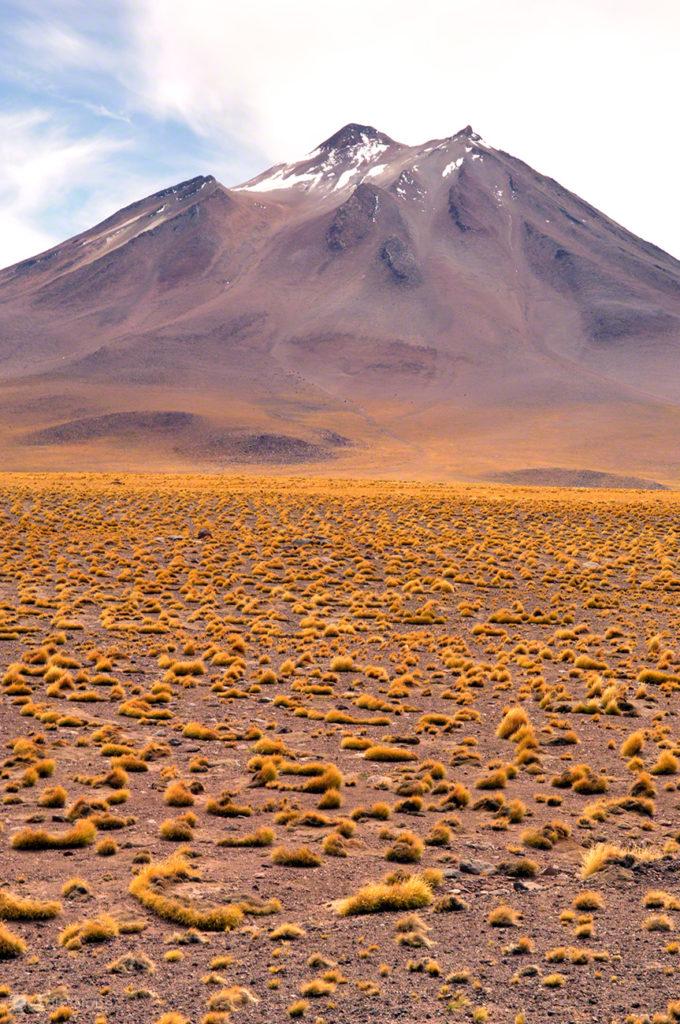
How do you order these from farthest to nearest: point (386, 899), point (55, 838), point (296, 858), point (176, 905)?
1. point (55, 838)
2. point (296, 858)
3. point (386, 899)
4. point (176, 905)

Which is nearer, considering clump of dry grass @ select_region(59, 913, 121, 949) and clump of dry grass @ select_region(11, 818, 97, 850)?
clump of dry grass @ select_region(59, 913, 121, 949)

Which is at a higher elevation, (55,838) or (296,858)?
(55,838)

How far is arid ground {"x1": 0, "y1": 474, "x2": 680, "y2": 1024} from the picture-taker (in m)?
8.77

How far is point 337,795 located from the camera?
13.6 metres

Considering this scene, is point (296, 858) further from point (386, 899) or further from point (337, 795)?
point (337, 795)

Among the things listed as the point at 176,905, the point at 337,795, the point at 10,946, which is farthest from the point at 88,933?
the point at 337,795

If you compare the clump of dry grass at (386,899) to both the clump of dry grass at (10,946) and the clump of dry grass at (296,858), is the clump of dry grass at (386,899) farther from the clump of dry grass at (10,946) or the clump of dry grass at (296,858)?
the clump of dry grass at (10,946)

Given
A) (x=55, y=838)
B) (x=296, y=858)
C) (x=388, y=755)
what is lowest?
(x=388, y=755)

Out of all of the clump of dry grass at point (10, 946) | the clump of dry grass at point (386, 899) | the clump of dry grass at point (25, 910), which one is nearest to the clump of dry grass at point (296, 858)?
the clump of dry grass at point (386, 899)

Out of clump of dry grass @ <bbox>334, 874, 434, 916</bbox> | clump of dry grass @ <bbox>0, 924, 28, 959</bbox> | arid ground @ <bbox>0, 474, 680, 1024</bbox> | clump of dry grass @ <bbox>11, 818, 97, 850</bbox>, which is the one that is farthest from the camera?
clump of dry grass @ <bbox>11, 818, 97, 850</bbox>

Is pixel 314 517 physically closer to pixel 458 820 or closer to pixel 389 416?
pixel 458 820

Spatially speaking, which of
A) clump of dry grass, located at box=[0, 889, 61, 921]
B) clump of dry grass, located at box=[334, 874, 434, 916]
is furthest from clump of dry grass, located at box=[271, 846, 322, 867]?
clump of dry grass, located at box=[0, 889, 61, 921]

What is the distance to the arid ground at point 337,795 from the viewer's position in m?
8.77

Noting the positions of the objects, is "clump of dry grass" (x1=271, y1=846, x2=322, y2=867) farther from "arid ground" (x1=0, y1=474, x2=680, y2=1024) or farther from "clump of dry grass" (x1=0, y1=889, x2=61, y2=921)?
"clump of dry grass" (x1=0, y1=889, x2=61, y2=921)
